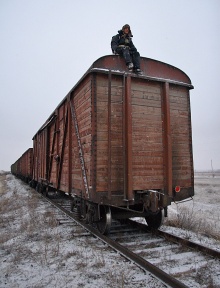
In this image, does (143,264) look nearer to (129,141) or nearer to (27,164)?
(129,141)

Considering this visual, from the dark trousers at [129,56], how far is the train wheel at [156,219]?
11.6 feet

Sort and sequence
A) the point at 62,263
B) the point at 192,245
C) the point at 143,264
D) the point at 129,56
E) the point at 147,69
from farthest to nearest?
the point at 147,69
the point at 129,56
the point at 192,245
the point at 62,263
the point at 143,264

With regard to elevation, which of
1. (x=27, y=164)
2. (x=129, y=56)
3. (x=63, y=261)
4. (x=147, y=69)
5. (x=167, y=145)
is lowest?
(x=63, y=261)

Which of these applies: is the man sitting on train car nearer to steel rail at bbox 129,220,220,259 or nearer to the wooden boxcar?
steel rail at bbox 129,220,220,259

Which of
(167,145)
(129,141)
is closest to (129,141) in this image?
(129,141)

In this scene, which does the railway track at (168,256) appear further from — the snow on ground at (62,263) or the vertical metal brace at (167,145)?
the vertical metal brace at (167,145)

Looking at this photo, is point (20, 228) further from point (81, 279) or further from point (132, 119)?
point (132, 119)

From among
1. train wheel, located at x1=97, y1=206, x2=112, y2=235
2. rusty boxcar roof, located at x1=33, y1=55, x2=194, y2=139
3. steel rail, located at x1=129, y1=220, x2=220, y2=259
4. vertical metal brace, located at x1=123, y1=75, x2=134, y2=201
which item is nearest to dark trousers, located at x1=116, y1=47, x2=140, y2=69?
rusty boxcar roof, located at x1=33, y1=55, x2=194, y2=139

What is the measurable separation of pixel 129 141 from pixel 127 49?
219 cm

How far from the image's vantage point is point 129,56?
17.9ft

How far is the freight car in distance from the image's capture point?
16.6ft

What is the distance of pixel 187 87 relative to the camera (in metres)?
6.32

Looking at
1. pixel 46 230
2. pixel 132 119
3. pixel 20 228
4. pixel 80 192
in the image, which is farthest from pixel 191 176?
pixel 20 228

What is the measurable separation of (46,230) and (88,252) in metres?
1.93
